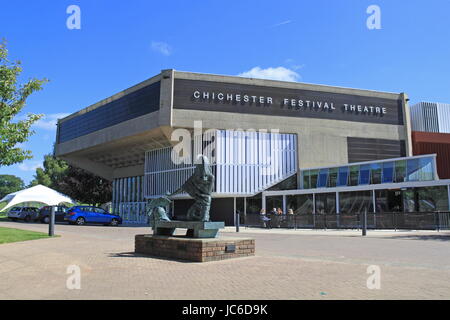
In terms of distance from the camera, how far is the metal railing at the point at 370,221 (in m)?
20.8

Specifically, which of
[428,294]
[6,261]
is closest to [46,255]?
[6,261]

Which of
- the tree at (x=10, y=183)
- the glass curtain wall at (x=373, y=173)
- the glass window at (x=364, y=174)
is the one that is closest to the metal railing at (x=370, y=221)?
the glass curtain wall at (x=373, y=173)

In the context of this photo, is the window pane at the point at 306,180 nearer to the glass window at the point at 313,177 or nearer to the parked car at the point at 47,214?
the glass window at the point at 313,177

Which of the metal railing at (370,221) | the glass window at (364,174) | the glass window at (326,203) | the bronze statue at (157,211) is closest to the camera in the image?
the bronze statue at (157,211)

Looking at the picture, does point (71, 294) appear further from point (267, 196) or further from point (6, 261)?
point (267, 196)

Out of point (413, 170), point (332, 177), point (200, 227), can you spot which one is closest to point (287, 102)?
point (332, 177)

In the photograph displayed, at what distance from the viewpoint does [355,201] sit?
2756cm

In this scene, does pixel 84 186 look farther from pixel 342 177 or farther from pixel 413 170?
pixel 413 170

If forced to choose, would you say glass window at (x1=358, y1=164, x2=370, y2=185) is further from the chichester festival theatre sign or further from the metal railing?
the chichester festival theatre sign

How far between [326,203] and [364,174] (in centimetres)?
370

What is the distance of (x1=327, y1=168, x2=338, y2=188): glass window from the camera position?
3144 centimetres

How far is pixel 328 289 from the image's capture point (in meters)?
6.11

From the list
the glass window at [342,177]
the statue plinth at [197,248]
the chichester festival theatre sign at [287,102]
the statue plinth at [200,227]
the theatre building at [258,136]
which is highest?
the chichester festival theatre sign at [287,102]

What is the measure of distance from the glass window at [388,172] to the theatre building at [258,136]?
78mm
